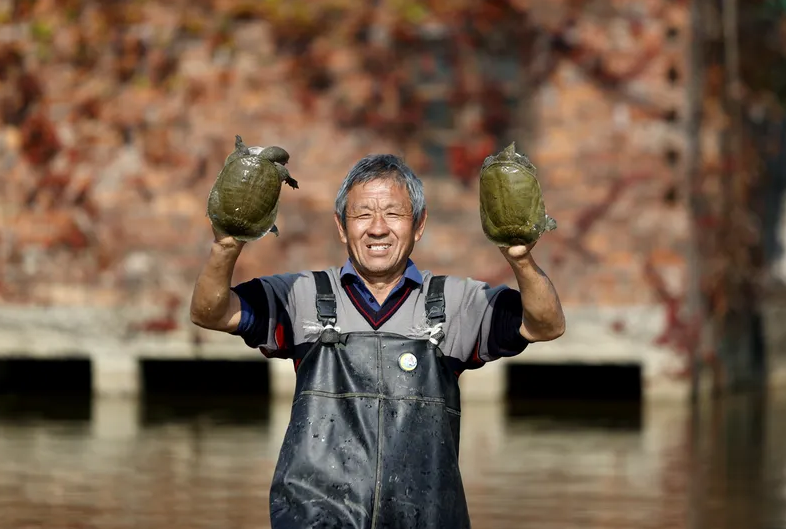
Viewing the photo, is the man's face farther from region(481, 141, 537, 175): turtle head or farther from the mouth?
region(481, 141, 537, 175): turtle head

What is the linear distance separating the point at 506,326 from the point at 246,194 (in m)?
0.79

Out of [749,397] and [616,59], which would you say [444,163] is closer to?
[616,59]

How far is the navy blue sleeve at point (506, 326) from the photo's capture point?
4848 millimetres

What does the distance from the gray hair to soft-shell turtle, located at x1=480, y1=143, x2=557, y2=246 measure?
0.28 m

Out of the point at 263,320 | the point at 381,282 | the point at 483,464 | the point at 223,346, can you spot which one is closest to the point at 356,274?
the point at 381,282

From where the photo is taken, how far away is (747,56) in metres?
15.4

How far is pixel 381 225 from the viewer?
16.2 feet

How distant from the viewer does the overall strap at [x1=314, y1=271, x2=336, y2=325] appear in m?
4.88

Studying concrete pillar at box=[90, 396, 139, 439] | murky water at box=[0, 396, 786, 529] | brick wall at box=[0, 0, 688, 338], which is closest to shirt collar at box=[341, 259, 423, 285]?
murky water at box=[0, 396, 786, 529]

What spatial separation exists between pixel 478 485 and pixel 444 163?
195 inches

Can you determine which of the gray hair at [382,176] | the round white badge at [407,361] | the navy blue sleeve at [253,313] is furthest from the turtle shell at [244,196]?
the round white badge at [407,361]

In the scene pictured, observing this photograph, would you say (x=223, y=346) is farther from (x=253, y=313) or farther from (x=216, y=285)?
(x=216, y=285)

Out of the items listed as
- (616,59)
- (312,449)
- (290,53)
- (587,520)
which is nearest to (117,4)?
(290,53)

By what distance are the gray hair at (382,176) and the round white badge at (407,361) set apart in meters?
0.42
